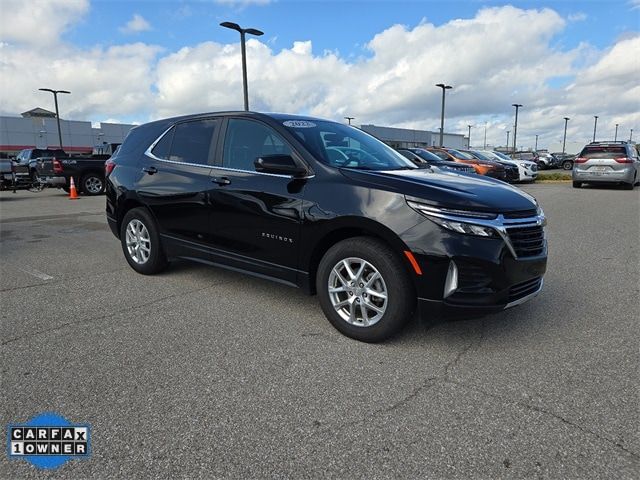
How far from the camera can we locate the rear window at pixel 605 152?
16.8 meters

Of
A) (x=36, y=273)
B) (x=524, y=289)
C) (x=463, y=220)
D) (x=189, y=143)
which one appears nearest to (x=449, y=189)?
(x=463, y=220)

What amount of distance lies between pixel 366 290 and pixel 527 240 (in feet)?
3.90

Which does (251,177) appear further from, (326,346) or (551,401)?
(551,401)

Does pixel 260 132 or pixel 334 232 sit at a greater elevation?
pixel 260 132

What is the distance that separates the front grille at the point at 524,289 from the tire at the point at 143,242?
3595 mm

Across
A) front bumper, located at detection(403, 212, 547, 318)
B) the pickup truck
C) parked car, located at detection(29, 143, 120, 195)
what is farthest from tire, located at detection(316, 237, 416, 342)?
the pickup truck

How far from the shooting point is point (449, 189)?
10.6 ft

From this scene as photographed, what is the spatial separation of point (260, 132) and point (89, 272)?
2903 mm

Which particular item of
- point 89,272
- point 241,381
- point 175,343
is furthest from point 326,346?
point 89,272

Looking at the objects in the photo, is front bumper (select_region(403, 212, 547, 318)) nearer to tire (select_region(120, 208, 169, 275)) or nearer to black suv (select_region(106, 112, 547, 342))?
black suv (select_region(106, 112, 547, 342))

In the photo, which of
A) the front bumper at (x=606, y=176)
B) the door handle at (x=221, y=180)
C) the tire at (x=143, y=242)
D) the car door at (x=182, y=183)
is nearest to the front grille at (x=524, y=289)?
the door handle at (x=221, y=180)

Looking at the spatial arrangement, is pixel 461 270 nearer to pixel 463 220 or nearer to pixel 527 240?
pixel 463 220

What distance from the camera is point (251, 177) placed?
13.3 feet

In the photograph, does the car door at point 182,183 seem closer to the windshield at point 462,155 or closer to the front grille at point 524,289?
the front grille at point 524,289
